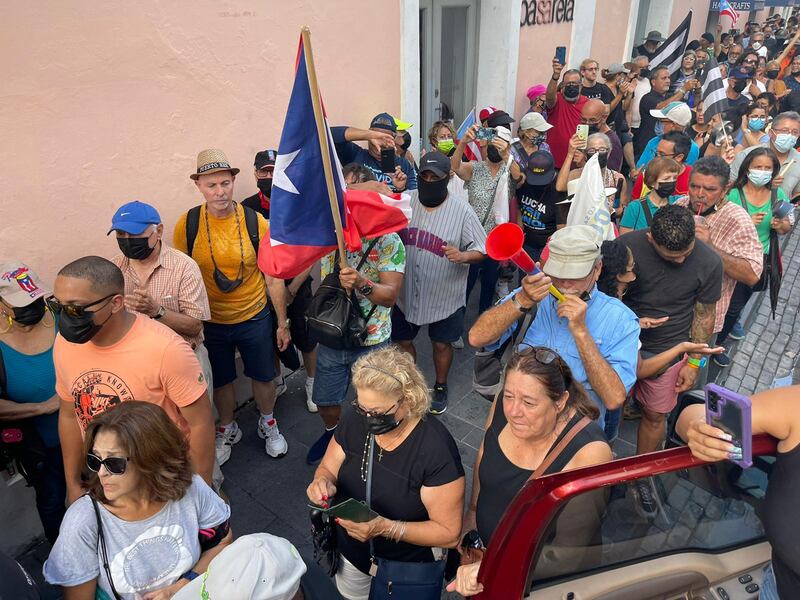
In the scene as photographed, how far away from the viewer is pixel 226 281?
12.1 ft

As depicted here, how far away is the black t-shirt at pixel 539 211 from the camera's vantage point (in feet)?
16.8

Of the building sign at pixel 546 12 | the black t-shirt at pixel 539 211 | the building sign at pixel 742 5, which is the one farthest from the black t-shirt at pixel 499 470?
the building sign at pixel 742 5

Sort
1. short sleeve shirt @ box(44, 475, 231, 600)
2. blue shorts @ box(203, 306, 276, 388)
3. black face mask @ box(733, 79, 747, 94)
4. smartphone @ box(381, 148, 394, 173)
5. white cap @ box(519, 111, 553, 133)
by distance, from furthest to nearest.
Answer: black face mask @ box(733, 79, 747, 94), white cap @ box(519, 111, 553, 133), smartphone @ box(381, 148, 394, 173), blue shorts @ box(203, 306, 276, 388), short sleeve shirt @ box(44, 475, 231, 600)

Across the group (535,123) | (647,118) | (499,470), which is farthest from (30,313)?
(647,118)

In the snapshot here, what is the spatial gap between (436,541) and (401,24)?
196 inches

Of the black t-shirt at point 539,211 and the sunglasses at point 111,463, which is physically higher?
the sunglasses at point 111,463

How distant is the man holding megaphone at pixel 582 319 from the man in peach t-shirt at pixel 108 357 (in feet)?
5.06

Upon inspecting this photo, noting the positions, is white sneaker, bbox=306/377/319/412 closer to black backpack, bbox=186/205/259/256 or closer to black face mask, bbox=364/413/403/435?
black backpack, bbox=186/205/259/256

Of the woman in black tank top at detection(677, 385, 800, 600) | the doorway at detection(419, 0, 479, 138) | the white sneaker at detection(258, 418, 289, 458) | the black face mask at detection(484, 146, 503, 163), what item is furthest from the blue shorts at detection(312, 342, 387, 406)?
the doorway at detection(419, 0, 479, 138)

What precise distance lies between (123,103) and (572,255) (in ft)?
9.46

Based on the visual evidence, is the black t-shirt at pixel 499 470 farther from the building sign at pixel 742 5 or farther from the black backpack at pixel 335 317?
the building sign at pixel 742 5

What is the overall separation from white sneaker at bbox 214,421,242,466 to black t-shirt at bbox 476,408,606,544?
232 centimetres

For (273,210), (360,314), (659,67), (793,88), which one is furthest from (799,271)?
(273,210)

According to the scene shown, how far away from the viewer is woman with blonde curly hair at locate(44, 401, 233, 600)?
1906 mm
